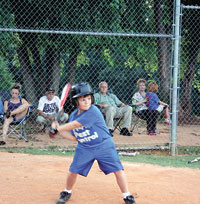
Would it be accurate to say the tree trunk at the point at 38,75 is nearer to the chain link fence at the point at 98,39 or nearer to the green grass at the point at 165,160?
the chain link fence at the point at 98,39

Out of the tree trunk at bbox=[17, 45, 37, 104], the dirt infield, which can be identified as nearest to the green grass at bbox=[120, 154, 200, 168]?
the dirt infield

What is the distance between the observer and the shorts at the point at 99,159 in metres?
3.60

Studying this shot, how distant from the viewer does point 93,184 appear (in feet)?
14.2

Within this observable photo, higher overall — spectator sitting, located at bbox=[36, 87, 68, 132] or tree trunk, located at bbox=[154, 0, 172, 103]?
tree trunk, located at bbox=[154, 0, 172, 103]

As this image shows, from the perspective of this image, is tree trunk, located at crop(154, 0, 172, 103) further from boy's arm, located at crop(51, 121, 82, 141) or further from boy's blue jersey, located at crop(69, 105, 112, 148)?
boy's arm, located at crop(51, 121, 82, 141)

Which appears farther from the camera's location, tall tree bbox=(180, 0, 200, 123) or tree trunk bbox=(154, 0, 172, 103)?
tall tree bbox=(180, 0, 200, 123)

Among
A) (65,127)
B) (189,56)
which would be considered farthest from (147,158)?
(189,56)

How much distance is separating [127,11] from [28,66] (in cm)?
342

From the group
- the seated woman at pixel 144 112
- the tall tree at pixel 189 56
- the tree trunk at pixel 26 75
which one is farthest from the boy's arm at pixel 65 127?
the tall tree at pixel 189 56

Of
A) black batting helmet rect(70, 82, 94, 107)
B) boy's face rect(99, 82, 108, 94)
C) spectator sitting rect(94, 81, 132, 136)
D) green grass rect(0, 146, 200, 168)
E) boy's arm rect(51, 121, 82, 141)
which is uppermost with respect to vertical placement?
black batting helmet rect(70, 82, 94, 107)

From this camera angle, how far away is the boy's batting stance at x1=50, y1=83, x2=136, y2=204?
11.5ft

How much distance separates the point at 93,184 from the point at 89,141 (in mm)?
918

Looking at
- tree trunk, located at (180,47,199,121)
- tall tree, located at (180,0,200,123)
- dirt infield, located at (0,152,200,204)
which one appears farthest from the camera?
tree trunk, located at (180,47,199,121)

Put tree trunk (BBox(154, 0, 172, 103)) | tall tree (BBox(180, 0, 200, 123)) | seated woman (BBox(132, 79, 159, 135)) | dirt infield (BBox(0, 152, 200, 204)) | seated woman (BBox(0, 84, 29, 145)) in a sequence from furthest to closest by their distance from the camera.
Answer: tall tree (BBox(180, 0, 200, 123)) → tree trunk (BBox(154, 0, 172, 103)) → seated woman (BBox(132, 79, 159, 135)) → seated woman (BBox(0, 84, 29, 145)) → dirt infield (BBox(0, 152, 200, 204))
